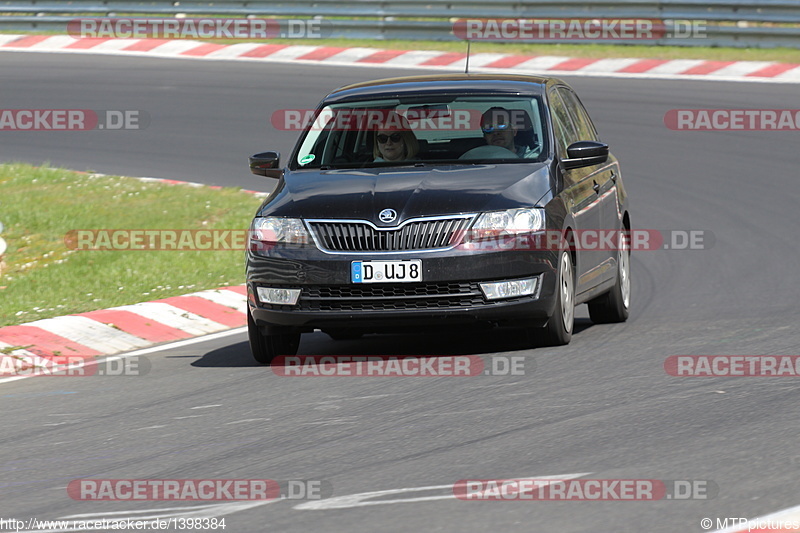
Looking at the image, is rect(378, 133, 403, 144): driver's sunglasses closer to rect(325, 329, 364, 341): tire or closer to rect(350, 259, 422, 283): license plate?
rect(325, 329, 364, 341): tire

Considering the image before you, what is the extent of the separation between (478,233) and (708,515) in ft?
12.1

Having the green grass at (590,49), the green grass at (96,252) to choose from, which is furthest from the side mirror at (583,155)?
the green grass at (590,49)

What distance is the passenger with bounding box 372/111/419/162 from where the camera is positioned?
946 cm

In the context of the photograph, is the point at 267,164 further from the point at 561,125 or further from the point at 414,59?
the point at 414,59

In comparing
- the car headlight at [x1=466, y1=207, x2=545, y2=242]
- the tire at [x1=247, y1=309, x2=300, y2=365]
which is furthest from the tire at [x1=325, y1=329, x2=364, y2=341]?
the car headlight at [x1=466, y1=207, x2=545, y2=242]

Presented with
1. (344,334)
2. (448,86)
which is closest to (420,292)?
(344,334)

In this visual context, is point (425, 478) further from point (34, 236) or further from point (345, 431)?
point (34, 236)

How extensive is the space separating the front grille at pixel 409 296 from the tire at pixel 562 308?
0.55 m

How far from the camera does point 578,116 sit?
420 inches

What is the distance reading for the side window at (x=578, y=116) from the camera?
1044 cm

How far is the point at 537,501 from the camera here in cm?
516

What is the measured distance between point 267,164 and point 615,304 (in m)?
2.65

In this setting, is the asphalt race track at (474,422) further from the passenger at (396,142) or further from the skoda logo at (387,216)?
the passenger at (396,142)

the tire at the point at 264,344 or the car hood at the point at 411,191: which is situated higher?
the car hood at the point at 411,191
